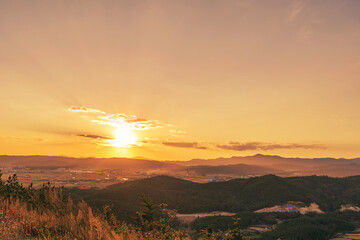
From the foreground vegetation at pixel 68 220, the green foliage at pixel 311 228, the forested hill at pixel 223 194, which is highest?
the foreground vegetation at pixel 68 220

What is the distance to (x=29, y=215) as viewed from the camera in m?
10.3

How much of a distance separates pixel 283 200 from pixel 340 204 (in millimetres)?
38782

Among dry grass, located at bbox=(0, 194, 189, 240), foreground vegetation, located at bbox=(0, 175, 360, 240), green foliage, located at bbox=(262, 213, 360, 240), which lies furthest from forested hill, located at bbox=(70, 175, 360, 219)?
dry grass, located at bbox=(0, 194, 189, 240)

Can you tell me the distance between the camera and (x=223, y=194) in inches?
7013

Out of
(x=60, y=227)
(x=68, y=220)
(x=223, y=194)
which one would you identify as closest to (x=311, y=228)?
(x=223, y=194)

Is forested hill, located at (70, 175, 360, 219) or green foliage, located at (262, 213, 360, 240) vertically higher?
forested hill, located at (70, 175, 360, 219)

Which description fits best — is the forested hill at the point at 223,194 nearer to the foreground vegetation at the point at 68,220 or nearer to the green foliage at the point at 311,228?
the green foliage at the point at 311,228

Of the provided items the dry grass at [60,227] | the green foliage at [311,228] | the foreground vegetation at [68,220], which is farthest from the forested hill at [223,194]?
the dry grass at [60,227]

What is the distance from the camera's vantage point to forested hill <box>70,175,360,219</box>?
466 feet

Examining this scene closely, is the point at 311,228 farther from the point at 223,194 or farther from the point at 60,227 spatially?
the point at 60,227

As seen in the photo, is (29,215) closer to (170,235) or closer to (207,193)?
(170,235)

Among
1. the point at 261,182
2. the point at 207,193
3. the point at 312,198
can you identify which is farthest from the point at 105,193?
the point at 312,198

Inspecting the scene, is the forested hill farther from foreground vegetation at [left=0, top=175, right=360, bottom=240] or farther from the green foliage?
foreground vegetation at [left=0, top=175, right=360, bottom=240]

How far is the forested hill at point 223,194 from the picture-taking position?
142 metres
